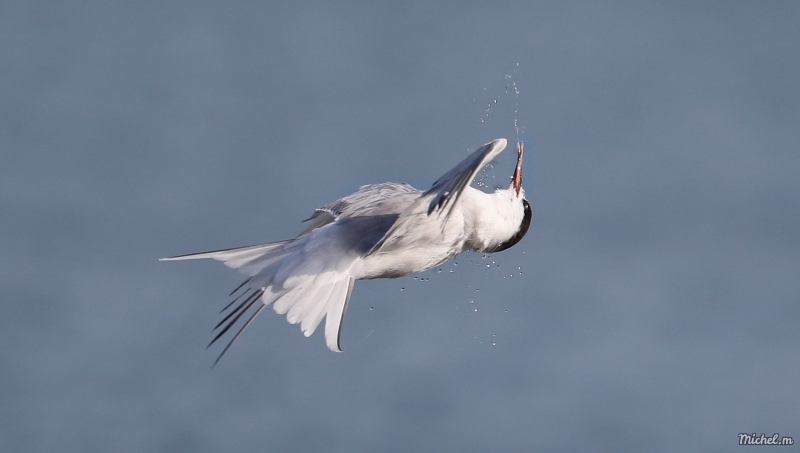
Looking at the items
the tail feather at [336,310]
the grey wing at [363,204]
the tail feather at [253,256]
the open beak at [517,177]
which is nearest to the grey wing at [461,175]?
the grey wing at [363,204]

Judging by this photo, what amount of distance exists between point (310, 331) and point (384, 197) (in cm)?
76

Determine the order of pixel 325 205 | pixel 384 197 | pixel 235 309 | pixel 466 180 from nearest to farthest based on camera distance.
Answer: pixel 466 180 → pixel 235 309 → pixel 384 197 → pixel 325 205

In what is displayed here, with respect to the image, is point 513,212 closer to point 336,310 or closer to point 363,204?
point 363,204

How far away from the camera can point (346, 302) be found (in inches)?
214

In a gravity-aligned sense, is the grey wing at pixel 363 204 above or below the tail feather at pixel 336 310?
above

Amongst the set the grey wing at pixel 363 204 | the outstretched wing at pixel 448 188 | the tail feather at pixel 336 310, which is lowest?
the tail feather at pixel 336 310

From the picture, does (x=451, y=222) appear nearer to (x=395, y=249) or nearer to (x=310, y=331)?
(x=395, y=249)

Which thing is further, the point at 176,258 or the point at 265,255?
the point at 265,255

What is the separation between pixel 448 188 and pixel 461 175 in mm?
99

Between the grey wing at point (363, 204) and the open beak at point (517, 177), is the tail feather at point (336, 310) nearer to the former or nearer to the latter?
the grey wing at point (363, 204)

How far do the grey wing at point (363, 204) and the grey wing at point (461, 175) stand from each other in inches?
18.4

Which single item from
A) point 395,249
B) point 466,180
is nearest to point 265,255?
point 395,249

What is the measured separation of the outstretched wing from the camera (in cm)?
489

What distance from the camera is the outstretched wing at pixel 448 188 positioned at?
4.89 m
